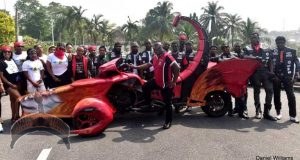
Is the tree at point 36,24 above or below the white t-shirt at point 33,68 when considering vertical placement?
above

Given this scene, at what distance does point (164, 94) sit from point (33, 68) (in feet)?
9.18

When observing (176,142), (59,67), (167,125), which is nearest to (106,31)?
(59,67)

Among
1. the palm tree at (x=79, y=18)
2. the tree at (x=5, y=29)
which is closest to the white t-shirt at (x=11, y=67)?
the tree at (x=5, y=29)

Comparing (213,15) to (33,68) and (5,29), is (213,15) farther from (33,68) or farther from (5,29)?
(33,68)

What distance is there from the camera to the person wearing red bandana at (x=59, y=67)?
8.49m

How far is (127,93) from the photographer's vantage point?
7.75 meters

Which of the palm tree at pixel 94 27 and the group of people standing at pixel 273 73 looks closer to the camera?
the group of people standing at pixel 273 73

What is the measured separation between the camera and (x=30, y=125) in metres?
6.09

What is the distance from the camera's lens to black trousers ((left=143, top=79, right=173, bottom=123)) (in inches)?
299

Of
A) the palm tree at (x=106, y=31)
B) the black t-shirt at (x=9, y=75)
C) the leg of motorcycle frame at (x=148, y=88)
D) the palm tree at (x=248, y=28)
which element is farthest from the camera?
the palm tree at (x=106, y=31)

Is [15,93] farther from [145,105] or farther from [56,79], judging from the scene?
[145,105]

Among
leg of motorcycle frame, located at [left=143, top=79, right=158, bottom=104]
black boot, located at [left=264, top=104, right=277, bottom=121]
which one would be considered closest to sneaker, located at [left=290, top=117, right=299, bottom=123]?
black boot, located at [left=264, top=104, right=277, bottom=121]

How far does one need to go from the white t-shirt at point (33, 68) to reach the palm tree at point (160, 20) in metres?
49.2

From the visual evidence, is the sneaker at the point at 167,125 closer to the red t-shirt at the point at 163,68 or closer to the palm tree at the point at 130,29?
the red t-shirt at the point at 163,68
